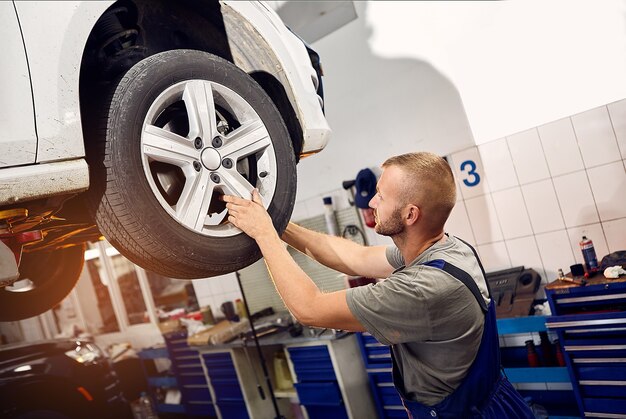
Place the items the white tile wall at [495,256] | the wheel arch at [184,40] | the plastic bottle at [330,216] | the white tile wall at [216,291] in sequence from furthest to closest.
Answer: the white tile wall at [216,291], the plastic bottle at [330,216], the white tile wall at [495,256], the wheel arch at [184,40]

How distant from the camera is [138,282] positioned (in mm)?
6551

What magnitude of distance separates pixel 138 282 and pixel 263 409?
10.1ft

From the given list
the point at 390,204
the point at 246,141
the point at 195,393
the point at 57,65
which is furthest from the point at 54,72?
the point at 195,393

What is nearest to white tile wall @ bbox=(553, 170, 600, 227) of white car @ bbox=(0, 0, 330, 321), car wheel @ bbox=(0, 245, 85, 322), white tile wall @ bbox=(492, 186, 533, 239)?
white tile wall @ bbox=(492, 186, 533, 239)

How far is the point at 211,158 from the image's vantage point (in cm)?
122

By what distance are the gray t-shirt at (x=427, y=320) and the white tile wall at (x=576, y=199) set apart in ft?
6.32

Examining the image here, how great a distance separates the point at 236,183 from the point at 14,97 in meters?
0.52

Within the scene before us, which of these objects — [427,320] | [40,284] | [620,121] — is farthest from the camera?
[620,121]

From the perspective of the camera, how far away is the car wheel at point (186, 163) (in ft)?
3.52

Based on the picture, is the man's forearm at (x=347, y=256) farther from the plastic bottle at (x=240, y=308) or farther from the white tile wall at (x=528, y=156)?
the plastic bottle at (x=240, y=308)

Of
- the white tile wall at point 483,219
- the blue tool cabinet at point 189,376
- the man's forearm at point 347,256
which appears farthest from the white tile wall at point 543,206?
the blue tool cabinet at point 189,376

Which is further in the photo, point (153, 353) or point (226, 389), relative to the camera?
point (153, 353)

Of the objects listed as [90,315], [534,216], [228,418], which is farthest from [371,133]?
[90,315]

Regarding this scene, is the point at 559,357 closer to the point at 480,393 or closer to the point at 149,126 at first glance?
the point at 480,393
